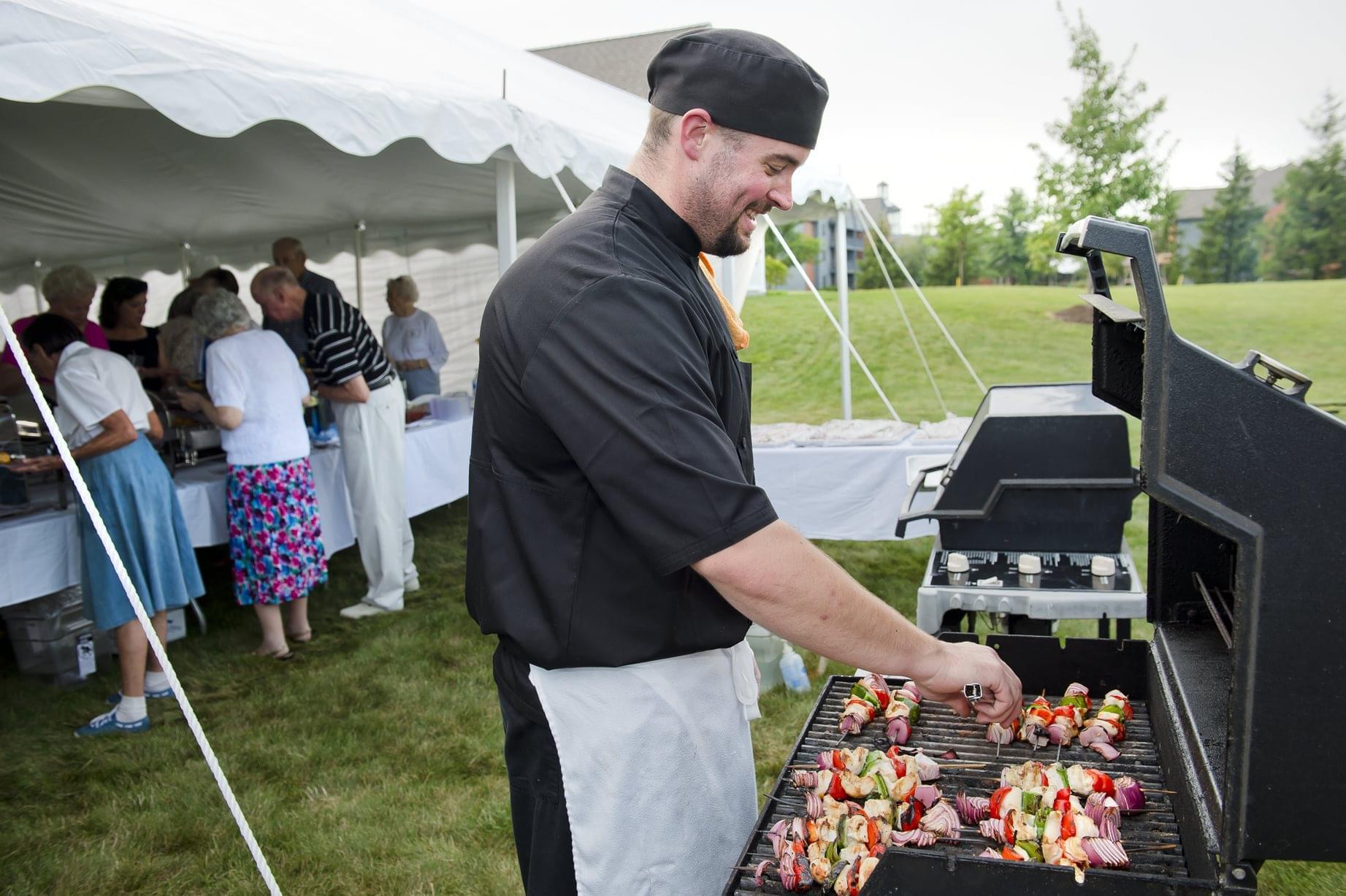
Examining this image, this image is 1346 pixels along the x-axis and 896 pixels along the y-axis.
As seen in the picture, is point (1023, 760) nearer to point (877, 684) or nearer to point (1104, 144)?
point (877, 684)

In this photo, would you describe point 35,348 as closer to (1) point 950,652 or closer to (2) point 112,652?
(2) point 112,652

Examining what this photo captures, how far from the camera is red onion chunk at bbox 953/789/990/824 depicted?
1535 mm

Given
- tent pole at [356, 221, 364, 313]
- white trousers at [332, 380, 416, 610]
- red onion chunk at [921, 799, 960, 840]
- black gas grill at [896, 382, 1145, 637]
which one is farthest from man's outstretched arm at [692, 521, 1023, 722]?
tent pole at [356, 221, 364, 313]

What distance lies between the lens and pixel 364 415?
17.2 feet

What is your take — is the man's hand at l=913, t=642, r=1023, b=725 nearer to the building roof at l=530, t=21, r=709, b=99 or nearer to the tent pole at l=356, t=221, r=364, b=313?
the tent pole at l=356, t=221, r=364, b=313

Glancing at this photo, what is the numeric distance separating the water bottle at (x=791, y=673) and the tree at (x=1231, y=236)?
Result: 35.6 m

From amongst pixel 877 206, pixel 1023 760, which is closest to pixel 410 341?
pixel 1023 760

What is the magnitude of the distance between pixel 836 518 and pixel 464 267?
19.7ft

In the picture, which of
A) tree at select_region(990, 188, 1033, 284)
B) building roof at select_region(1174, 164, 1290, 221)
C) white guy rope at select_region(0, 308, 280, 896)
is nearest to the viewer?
white guy rope at select_region(0, 308, 280, 896)

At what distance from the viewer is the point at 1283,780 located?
109 cm

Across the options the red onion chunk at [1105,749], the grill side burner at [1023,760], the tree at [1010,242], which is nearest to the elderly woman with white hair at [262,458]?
the grill side burner at [1023,760]

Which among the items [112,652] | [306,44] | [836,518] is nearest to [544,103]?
[306,44]

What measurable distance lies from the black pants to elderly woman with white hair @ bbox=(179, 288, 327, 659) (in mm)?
3354

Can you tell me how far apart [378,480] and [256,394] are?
1.01 meters
